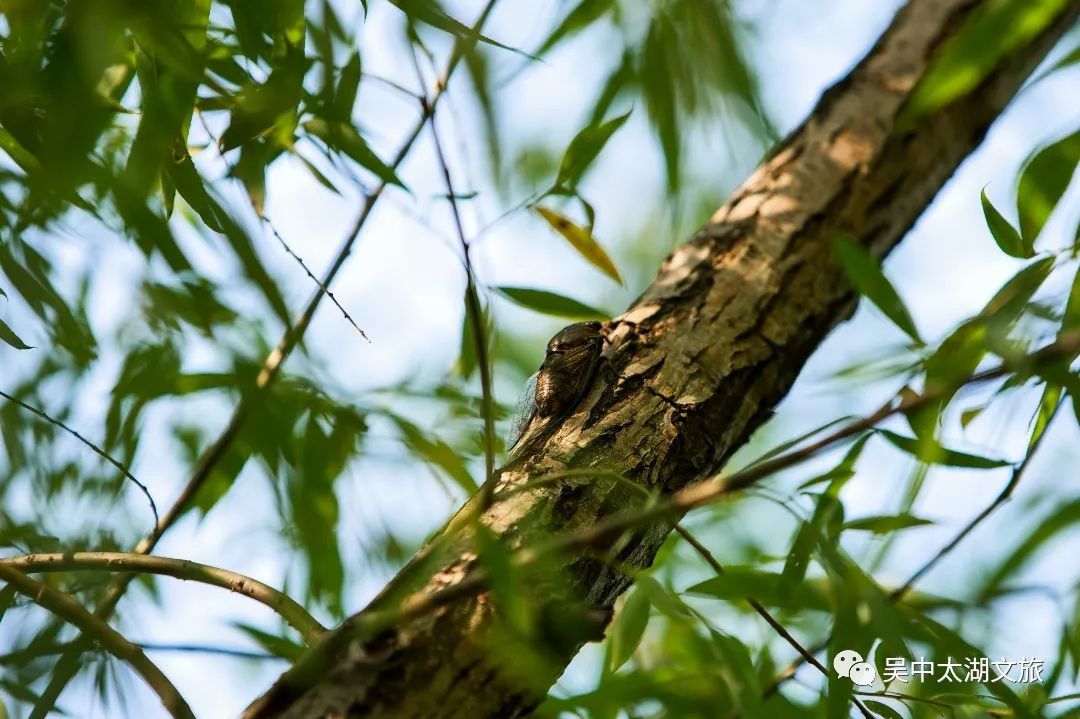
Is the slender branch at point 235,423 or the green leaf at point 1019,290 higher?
the slender branch at point 235,423

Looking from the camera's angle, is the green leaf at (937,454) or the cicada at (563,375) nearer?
the green leaf at (937,454)

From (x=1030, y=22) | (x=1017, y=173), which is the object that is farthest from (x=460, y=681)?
(x=1030, y=22)

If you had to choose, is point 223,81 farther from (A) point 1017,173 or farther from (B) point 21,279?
(A) point 1017,173

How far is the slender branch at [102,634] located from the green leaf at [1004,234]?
2.87ft

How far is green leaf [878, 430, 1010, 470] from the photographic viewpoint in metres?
0.88

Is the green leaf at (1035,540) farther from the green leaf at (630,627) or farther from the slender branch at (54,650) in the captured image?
the slender branch at (54,650)

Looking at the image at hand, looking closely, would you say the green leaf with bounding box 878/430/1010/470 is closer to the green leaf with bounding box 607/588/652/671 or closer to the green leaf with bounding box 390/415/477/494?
the green leaf with bounding box 607/588/652/671

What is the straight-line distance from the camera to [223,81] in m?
0.94

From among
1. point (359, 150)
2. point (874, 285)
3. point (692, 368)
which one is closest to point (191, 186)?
point (359, 150)

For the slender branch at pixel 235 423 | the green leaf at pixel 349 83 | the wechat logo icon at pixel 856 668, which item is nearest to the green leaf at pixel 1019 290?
the wechat logo icon at pixel 856 668

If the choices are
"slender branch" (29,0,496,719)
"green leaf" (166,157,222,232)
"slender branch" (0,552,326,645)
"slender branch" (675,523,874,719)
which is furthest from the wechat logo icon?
"green leaf" (166,157,222,232)

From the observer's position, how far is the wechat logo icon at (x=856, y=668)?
0.87m

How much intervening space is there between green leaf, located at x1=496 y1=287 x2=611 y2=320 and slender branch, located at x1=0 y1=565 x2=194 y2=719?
0.58 meters

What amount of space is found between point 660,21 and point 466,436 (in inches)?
25.3
